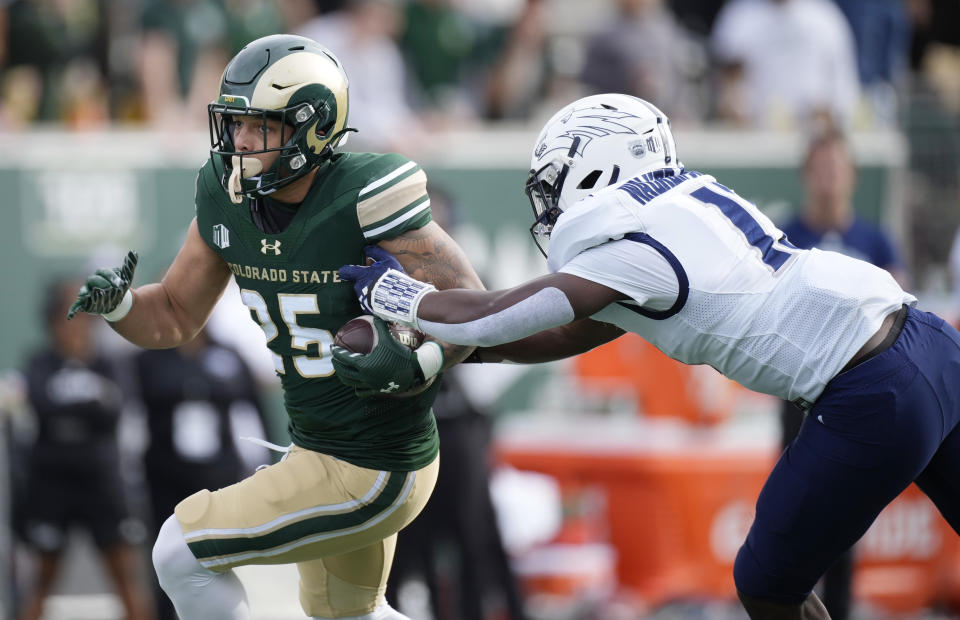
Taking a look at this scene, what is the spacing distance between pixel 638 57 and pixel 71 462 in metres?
4.33

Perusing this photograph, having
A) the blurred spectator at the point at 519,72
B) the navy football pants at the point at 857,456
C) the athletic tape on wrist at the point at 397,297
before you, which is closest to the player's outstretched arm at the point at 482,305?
the athletic tape on wrist at the point at 397,297

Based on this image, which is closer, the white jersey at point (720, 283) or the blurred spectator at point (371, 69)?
the white jersey at point (720, 283)

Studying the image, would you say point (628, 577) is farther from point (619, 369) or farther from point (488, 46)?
point (488, 46)

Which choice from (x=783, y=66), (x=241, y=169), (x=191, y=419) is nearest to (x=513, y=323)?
(x=241, y=169)

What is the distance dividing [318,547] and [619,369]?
433 cm

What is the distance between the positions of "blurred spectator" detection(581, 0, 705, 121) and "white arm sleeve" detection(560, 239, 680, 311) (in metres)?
5.36

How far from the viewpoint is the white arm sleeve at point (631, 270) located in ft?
11.0

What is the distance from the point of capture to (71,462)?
22.1 feet

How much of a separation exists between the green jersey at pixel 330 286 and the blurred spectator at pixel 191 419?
9.93ft

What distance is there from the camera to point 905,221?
8906mm

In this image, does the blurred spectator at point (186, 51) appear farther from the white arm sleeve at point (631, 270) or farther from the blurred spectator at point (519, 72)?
the white arm sleeve at point (631, 270)

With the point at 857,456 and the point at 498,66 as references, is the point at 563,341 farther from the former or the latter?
the point at 498,66

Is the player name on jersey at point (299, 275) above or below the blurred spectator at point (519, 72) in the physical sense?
above

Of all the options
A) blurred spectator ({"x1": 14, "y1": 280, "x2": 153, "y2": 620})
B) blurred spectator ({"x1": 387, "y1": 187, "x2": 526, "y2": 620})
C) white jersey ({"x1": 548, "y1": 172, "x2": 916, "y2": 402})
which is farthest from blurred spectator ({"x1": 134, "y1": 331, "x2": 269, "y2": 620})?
white jersey ({"x1": 548, "y1": 172, "x2": 916, "y2": 402})
